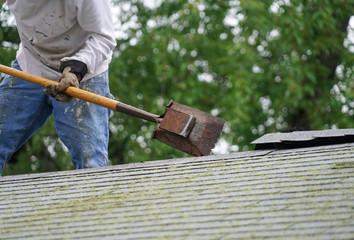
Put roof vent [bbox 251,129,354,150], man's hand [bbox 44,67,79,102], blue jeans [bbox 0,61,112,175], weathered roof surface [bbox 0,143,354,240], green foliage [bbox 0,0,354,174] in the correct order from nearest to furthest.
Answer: weathered roof surface [bbox 0,143,354,240] < roof vent [bbox 251,129,354,150] < man's hand [bbox 44,67,79,102] < blue jeans [bbox 0,61,112,175] < green foliage [bbox 0,0,354,174]

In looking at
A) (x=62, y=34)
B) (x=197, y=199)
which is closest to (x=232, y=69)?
(x=62, y=34)

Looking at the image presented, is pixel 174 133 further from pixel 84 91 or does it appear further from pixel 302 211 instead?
pixel 302 211

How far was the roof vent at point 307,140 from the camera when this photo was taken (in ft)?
10.8

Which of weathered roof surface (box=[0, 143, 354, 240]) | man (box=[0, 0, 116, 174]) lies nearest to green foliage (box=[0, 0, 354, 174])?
man (box=[0, 0, 116, 174])

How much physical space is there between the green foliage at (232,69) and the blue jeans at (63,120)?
16.4 ft

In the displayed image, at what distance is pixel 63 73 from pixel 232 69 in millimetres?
6021

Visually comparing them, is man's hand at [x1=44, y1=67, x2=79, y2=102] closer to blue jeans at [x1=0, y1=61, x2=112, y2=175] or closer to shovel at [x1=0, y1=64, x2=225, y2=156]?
shovel at [x1=0, y1=64, x2=225, y2=156]

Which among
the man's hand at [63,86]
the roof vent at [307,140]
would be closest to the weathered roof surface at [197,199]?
the roof vent at [307,140]

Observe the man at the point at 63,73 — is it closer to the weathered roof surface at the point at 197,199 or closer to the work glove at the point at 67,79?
the work glove at the point at 67,79

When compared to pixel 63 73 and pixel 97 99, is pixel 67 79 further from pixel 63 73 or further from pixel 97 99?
pixel 97 99

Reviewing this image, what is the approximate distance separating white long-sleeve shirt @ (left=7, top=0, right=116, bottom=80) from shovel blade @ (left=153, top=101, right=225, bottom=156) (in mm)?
611

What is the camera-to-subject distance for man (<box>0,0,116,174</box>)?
3682 mm

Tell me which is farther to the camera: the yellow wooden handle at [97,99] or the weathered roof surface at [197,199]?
the yellow wooden handle at [97,99]

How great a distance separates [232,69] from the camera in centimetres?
944
